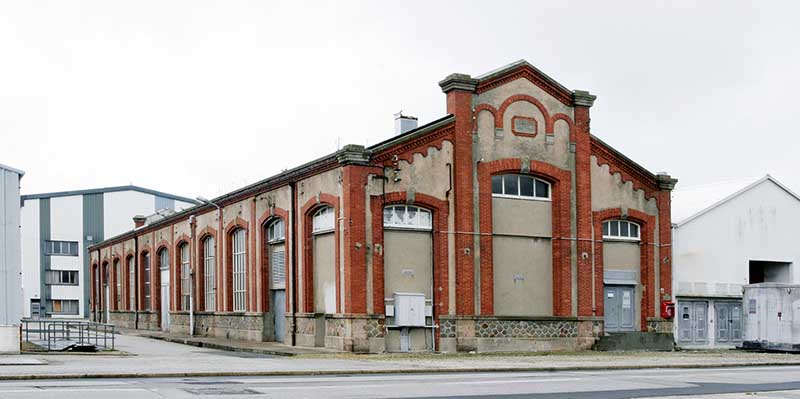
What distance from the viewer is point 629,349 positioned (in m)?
33.7

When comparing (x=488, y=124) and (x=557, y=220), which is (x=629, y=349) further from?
(x=488, y=124)

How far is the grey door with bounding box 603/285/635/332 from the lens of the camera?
34.8 m

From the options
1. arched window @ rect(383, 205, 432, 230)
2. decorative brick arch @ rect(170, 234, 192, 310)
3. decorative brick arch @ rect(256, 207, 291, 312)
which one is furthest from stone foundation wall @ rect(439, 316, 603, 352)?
decorative brick arch @ rect(170, 234, 192, 310)

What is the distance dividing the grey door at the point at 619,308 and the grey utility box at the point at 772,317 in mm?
4263

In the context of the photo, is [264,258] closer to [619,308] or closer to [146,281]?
[619,308]

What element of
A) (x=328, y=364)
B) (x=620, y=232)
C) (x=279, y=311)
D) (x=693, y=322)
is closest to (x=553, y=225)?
(x=620, y=232)

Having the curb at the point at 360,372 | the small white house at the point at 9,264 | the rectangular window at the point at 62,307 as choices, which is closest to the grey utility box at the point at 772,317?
the curb at the point at 360,372

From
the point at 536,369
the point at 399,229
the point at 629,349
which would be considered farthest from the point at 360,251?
the point at 629,349

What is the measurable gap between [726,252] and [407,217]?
1461 centimetres

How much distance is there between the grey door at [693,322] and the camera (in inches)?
1438

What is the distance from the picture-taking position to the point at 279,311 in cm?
3597

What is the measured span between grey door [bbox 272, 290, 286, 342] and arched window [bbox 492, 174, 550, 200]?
29.2 ft

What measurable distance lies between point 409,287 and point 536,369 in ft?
27.7

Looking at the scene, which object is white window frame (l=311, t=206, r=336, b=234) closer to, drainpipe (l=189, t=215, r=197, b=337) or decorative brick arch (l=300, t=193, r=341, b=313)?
decorative brick arch (l=300, t=193, r=341, b=313)
